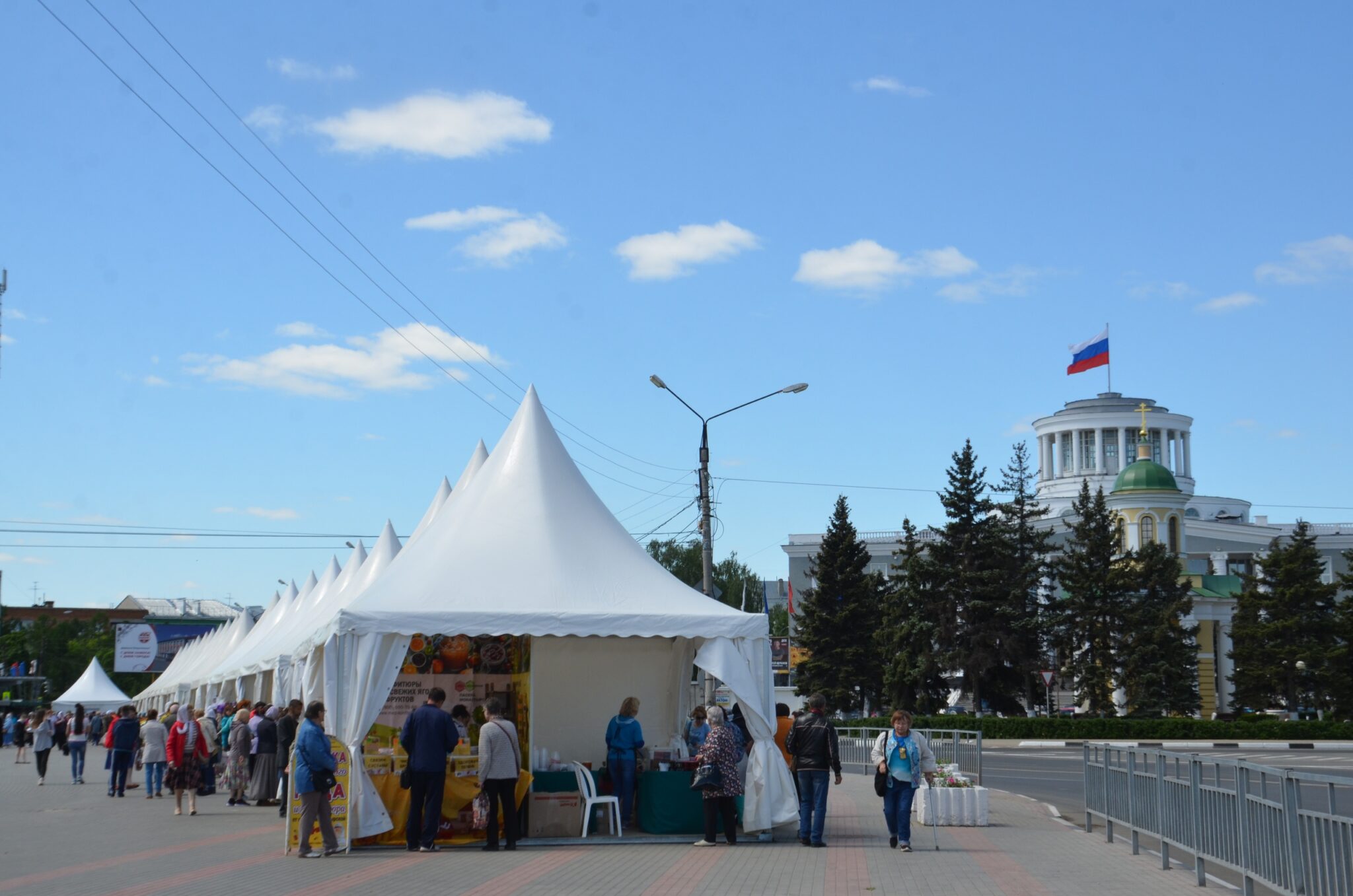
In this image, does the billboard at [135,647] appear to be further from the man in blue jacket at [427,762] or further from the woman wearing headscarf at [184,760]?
the man in blue jacket at [427,762]

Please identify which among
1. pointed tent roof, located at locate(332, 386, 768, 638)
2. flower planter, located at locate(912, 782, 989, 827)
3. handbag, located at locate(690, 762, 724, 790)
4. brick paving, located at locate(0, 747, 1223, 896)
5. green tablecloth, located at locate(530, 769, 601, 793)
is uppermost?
pointed tent roof, located at locate(332, 386, 768, 638)

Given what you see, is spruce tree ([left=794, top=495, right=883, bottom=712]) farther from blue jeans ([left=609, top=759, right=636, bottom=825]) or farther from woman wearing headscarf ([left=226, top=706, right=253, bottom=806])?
blue jeans ([left=609, top=759, right=636, bottom=825])

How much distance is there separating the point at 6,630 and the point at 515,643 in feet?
425

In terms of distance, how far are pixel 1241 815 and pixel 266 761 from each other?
626 inches

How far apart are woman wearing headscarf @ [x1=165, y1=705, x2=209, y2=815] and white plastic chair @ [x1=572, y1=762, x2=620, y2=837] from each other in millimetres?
7643

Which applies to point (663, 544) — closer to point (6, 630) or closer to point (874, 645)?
point (874, 645)

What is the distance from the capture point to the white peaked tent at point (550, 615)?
15.6 meters

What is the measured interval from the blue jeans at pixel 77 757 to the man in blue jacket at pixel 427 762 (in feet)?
60.7

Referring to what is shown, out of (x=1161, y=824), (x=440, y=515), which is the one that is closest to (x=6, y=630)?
(x=440, y=515)

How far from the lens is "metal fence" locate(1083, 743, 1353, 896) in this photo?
8.89 metres

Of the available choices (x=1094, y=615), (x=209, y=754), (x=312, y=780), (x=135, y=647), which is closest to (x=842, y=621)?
(x=1094, y=615)

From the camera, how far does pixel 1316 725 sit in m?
51.4

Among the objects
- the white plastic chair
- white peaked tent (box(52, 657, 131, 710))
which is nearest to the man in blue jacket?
the white plastic chair

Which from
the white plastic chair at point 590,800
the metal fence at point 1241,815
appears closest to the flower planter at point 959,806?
the metal fence at point 1241,815
